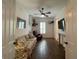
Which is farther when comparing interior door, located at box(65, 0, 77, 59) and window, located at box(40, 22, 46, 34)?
window, located at box(40, 22, 46, 34)

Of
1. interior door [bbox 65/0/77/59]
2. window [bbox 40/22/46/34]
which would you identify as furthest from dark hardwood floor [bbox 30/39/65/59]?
window [bbox 40/22/46/34]

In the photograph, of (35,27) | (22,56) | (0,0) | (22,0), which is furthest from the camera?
(35,27)

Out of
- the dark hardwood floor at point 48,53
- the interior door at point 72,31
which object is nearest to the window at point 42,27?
the dark hardwood floor at point 48,53

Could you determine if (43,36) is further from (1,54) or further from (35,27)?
(1,54)

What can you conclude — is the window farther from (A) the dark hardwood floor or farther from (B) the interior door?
(B) the interior door

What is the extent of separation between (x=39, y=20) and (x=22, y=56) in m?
11.2

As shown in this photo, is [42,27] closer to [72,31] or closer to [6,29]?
[72,31]

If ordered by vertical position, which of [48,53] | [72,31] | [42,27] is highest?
[42,27]

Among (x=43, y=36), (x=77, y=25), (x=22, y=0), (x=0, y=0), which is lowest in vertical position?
(x=43, y=36)

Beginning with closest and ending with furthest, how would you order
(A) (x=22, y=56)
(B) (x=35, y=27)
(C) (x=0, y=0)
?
(C) (x=0, y=0) < (A) (x=22, y=56) < (B) (x=35, y=27)

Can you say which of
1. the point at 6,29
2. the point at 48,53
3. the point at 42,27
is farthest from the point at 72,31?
the point at 42,27

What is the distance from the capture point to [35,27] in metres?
14.9

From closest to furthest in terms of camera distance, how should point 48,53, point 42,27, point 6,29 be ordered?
point 6,29 < point 48,53 < point 42,27

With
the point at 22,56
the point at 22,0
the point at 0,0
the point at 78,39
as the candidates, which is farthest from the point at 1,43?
the point at 22,0
